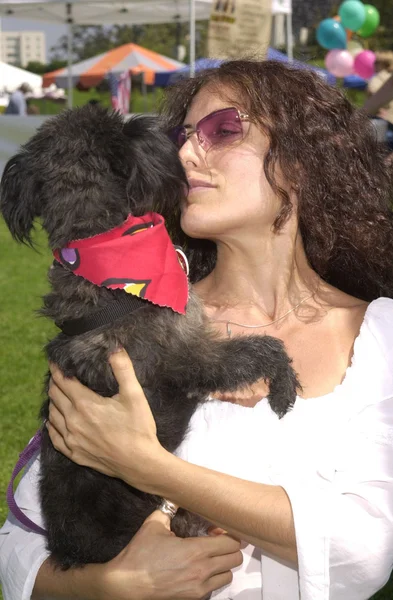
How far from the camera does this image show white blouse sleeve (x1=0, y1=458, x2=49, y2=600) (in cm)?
259

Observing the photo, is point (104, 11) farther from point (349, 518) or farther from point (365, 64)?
point (349, 518)

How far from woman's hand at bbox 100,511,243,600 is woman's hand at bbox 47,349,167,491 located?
18 centimetres

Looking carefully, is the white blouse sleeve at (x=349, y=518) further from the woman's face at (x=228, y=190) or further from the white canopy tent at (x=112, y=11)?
the white canopy tent at (x=112, y=11)

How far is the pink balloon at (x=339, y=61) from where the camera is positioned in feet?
63.1

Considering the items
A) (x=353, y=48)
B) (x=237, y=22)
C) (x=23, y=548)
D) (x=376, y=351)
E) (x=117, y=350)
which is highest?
(x=376, y=351)

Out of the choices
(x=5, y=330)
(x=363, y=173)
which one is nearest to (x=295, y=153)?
(x=363, y=173)

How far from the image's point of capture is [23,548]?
269 cm

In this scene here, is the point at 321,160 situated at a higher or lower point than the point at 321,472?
higher

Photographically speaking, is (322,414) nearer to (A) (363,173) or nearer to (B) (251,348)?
(B) (251,348)

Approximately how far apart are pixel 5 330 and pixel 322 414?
6467mm

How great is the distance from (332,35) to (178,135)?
57.1 ft

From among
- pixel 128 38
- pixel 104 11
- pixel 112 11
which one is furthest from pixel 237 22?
pixel 128 38

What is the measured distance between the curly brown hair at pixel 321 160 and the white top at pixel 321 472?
1.53 ft

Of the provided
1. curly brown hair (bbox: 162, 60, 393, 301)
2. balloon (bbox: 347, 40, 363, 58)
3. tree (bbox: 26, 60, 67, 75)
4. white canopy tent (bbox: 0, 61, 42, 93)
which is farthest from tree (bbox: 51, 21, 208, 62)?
curly brown hair (bbox: 162, 60, 393, 301)
